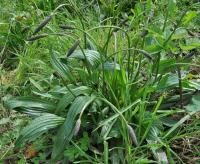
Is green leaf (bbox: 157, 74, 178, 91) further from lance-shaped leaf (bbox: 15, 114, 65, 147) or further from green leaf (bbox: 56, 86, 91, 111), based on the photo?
lance-shaped leaf (bbox: 15, 114, 65, 147)

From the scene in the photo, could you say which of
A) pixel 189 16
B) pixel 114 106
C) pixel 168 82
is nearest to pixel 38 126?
pixel 114 106

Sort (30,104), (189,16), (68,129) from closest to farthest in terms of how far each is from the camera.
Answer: (189,16), (68,129), (30,104)

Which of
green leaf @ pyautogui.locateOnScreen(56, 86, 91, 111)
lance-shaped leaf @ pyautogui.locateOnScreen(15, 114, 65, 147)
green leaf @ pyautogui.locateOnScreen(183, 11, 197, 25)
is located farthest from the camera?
green leaf @ pyautogui.locateOnScreen(56, 86, 91, 111)

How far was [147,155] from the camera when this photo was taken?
2.23 meters

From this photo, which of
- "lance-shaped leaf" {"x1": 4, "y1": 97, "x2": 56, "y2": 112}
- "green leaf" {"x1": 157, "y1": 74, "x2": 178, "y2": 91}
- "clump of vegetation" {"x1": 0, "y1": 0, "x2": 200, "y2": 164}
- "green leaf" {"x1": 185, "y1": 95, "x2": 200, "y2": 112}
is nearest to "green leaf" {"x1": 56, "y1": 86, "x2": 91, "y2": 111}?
"clump of vegetation" {"x1": 0, "y1": 0, "x2": 200, "y2": 164}

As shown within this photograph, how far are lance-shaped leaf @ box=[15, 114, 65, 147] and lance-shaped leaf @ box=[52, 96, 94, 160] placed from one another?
0.06 metres

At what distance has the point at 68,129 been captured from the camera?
7.51 ft

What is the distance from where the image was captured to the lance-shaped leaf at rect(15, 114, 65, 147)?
2268mm

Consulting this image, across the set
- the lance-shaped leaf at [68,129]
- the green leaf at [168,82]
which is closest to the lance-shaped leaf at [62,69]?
the lance-shaped leaf at [68,129]

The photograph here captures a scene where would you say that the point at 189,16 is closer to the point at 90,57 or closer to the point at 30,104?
the point at 90,57

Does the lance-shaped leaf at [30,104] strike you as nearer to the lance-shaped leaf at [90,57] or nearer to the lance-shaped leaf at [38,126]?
the lance-shaped leaf at [38,126]

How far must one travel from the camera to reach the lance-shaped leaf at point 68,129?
2271 millimetres

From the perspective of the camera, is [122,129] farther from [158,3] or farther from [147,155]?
[158,3]

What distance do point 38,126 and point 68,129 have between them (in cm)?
A: 15
